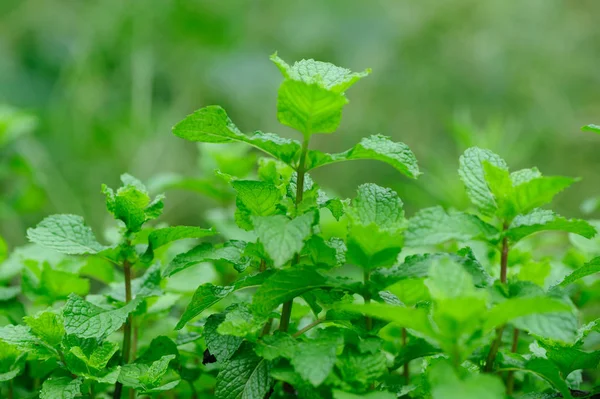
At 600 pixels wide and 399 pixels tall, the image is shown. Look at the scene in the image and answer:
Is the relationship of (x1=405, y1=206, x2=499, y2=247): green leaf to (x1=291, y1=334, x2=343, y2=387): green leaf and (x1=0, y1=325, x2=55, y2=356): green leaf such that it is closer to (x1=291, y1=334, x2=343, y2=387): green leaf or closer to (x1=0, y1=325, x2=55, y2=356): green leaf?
(x1=291, y1=334, x2=343, y2=387): green leaf

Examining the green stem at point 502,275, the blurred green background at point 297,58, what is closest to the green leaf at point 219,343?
the green stem at point 502,275

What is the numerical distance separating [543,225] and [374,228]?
127mm

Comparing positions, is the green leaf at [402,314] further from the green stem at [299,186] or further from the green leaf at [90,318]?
the green leaf at [90,318]

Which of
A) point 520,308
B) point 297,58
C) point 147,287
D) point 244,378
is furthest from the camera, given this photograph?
point 297,58

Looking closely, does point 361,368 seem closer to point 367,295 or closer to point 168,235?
point 367,295

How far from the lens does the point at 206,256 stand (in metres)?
0.56

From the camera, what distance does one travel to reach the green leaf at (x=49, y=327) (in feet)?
1.88

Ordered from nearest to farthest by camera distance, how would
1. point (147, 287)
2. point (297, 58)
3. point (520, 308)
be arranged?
1. point (520, 308)
2. point (147, 287)
3. point (297, 58)

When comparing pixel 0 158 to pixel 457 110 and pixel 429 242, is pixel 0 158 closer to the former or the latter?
pixel 429 242

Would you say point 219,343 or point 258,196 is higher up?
point 258,196

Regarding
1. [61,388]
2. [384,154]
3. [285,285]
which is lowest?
[61,388]

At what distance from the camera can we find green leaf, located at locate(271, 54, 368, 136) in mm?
502

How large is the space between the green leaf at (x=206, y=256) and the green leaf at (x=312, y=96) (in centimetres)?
12

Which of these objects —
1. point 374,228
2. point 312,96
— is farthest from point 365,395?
point 312,96
